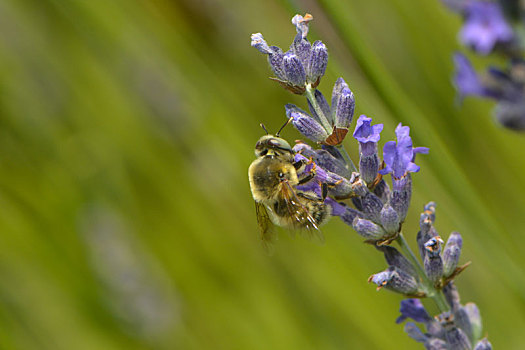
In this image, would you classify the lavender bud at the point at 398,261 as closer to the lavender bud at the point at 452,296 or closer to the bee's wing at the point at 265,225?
the lavender bud at the point at 452,296

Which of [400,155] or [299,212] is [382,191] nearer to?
[400,155]

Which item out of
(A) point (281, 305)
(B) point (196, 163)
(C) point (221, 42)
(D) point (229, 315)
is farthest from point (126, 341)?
(C) point (221, 42)

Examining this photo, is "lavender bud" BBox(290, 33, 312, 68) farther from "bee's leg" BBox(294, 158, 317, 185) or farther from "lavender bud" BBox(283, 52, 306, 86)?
"bee's leg" BBox(294, 158, 317, 185)

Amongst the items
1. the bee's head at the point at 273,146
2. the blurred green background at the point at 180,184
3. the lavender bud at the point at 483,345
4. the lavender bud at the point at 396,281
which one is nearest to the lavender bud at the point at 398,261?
the lavender bud at the point at 396,281

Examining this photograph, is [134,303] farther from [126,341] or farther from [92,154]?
[92,154]

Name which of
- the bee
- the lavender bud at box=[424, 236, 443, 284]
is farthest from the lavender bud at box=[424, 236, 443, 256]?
the bee
